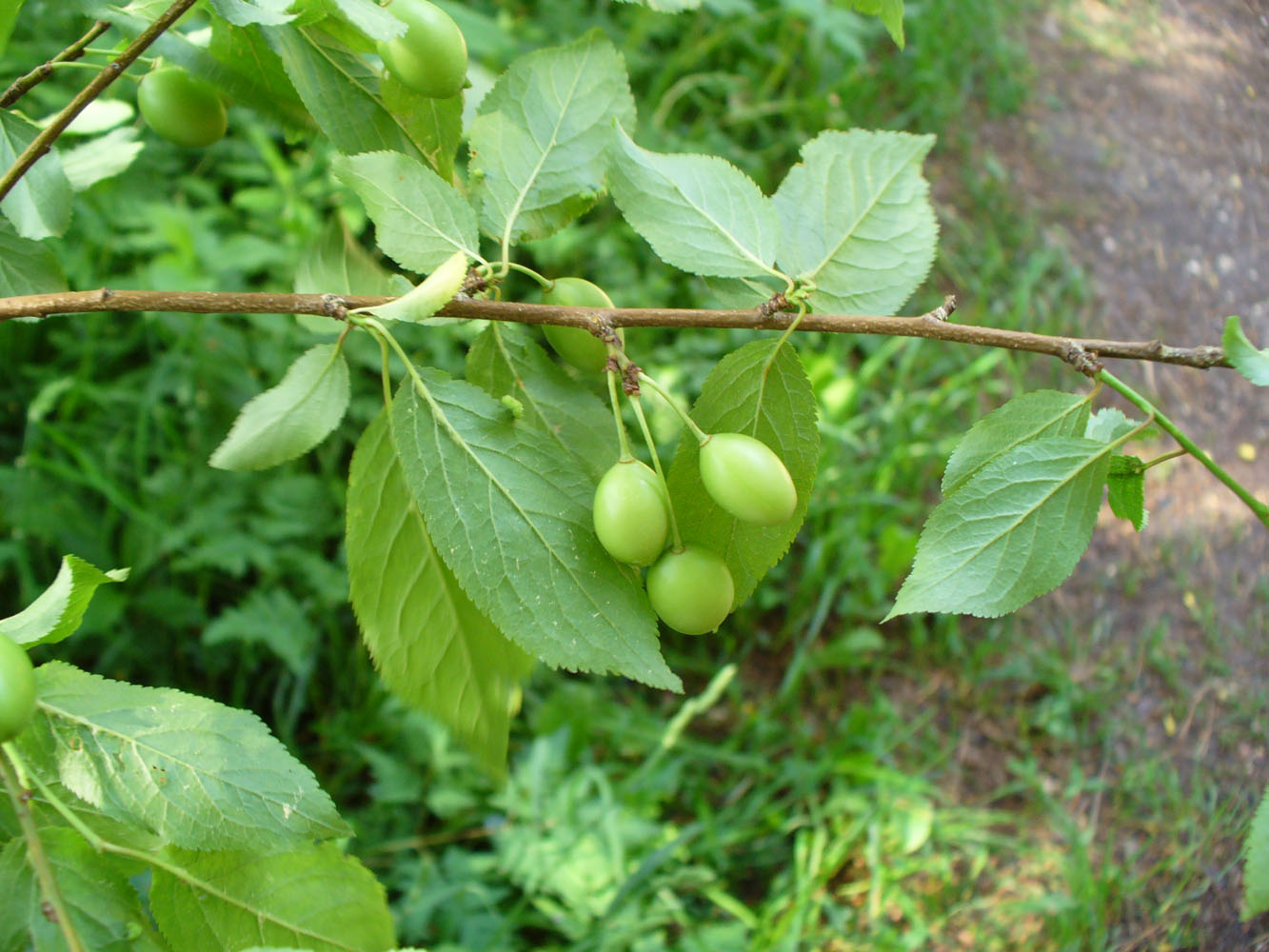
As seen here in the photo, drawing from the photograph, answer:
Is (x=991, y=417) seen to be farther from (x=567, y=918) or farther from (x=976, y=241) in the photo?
(x=976, y=241)

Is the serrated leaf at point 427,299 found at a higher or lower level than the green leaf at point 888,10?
lower

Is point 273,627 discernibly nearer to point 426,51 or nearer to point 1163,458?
point 426,51

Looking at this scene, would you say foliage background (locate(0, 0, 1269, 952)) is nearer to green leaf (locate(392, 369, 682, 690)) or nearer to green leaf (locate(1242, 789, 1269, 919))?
green leaf (locate(1242, 789, 1269, 919))

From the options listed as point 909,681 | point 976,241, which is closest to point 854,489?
point 909,681

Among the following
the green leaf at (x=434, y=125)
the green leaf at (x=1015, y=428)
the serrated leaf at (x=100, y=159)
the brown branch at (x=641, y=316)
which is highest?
the green leaf at (x=434, y=125)

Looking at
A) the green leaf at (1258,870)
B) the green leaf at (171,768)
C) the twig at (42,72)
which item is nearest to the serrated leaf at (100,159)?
the twig at (42,72)

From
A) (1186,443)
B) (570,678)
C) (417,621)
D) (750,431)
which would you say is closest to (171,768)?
(417,621)

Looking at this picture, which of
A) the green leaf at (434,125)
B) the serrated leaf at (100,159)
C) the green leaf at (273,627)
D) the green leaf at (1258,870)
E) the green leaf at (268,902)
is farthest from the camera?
the green leaf at (273,627)

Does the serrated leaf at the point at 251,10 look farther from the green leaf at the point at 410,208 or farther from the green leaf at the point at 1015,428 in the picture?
the green leaf at the point at 1015,428
